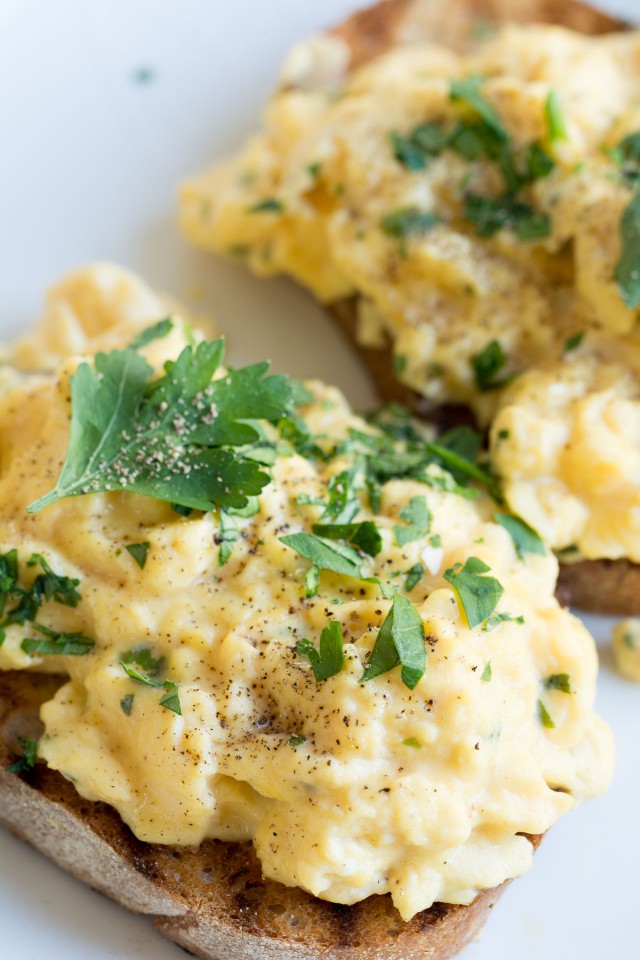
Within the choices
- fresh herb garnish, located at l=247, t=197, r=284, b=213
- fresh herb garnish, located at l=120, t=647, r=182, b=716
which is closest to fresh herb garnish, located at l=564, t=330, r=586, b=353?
fresh herb garnish, located at l=247, t=197, r=284, b=213

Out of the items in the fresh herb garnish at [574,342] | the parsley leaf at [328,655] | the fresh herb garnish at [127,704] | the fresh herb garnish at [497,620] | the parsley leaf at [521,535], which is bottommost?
the parsley leaf at [521,535]

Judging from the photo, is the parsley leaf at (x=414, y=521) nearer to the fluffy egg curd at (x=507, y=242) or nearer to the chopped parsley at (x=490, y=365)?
the fluffy egg curd at (x=507, y=242)

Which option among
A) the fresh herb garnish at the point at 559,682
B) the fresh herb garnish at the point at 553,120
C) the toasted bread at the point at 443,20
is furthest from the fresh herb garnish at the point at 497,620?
the toasted bread at the point at 443,20

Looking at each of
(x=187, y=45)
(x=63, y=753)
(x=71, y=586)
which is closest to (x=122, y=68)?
(x=187, y=45)

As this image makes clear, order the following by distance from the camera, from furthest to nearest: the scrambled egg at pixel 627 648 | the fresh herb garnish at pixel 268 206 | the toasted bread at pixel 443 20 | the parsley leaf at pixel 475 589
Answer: the toasted bread at pixel 443 20
the fresh herb garnish at pixel 268 206
the scrambled egg at pixel 627 648
the parsley leaf at pixel 475 589

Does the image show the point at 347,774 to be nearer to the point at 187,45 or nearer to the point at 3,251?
the point at 3,251

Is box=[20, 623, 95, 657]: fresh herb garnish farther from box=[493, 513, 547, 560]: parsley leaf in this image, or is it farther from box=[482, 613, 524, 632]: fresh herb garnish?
box=[493, 513, 547, 560]: parsley leaf
